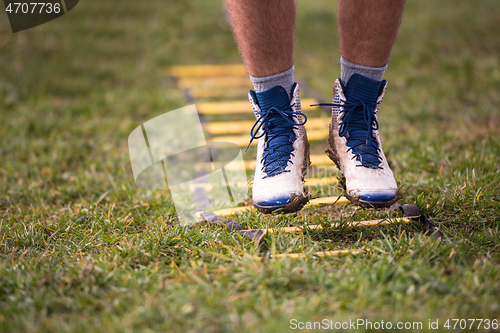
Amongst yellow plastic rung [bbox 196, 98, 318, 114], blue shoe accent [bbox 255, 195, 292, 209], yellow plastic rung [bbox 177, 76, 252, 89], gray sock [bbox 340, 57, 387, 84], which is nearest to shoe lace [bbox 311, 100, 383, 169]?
gray sock [bbox 340, 57, 387, 84]

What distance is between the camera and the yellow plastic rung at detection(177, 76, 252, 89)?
4023mm

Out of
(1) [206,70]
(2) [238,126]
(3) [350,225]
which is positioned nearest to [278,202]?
(3) [350,225]

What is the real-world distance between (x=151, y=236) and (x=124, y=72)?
3.34 meters

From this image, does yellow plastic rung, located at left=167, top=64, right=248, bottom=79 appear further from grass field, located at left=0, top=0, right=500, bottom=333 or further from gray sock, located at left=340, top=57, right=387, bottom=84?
gray sock, located at left=340, top=57, right=387, bottom=84

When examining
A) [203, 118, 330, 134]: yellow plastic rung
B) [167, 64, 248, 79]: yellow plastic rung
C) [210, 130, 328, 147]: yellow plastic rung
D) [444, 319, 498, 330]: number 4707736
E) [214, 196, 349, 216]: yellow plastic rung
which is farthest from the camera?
[167, 64, 248, 79]: yellow plastic rung

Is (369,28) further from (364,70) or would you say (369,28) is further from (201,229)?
(201,229)

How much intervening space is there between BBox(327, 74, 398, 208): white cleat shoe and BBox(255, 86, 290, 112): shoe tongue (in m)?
0.26

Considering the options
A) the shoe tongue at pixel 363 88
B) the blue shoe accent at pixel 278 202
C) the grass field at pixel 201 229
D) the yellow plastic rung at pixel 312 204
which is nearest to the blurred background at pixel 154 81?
the grass field at pixel 201 229

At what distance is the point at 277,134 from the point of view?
68.4 inches

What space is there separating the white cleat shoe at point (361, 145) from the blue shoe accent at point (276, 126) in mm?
223

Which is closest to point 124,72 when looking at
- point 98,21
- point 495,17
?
point 98,21

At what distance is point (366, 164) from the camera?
1661 mm

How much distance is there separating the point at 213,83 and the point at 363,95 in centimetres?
265

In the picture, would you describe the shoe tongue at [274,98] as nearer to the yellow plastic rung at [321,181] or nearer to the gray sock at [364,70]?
the gray sock at [364,70]
